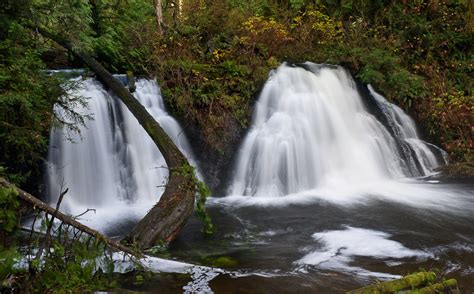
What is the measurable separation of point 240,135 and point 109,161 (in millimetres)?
2777

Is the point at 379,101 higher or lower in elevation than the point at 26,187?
higher

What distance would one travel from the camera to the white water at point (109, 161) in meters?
7.91

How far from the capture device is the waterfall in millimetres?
9281

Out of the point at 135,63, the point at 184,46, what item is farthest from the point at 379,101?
the point at 135,63

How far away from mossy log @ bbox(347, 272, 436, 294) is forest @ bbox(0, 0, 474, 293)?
18 centimetres

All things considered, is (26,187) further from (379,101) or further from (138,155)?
(379,101)

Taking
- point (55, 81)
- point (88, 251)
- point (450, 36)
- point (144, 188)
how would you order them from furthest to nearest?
point (450, 36), point (144, 188), point (55, 81), point (88, 251)

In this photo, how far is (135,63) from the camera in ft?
34.2

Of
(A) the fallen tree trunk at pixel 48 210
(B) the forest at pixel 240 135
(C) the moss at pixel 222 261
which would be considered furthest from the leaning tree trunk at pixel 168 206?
(A) the fallen tree trunk at pixel 48 210

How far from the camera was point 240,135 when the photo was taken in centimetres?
973

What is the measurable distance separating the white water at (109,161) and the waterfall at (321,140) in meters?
1.62

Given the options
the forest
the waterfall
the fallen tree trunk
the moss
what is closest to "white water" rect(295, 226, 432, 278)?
the forest

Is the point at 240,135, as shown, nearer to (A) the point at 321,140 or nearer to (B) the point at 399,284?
(A) the point at 321,140

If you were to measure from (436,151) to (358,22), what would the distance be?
5.09m
